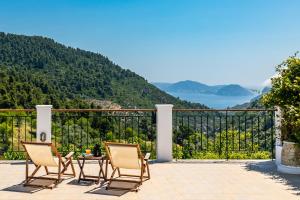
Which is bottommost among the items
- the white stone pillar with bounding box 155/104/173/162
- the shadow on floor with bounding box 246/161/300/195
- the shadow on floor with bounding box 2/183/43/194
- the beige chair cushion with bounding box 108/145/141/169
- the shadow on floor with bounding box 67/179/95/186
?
the shadow on floor with bounding box 2/183/43/194

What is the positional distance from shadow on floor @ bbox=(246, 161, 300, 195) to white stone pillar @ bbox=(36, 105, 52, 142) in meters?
4.06

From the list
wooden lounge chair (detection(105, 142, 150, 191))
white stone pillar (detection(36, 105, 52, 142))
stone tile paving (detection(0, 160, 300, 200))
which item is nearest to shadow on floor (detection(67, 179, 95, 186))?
stone tile paving (detection(0, 160, 300, 200))

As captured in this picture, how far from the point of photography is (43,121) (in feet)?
29.1

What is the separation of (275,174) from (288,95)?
5.01 ft

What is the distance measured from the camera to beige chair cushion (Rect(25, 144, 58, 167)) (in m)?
6.23

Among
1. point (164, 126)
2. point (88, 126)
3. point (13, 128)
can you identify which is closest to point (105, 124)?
point (88, 126)

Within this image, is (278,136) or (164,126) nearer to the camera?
(278,136)

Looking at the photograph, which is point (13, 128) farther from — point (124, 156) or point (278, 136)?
point (124, 156)

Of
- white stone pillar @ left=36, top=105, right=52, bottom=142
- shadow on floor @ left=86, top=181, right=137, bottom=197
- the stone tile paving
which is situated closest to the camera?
the stone tile paving

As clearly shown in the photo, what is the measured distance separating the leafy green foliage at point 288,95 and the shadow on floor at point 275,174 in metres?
0.63

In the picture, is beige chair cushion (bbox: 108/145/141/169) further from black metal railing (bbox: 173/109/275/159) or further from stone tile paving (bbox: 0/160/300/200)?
black metal railing (bbox: 173/109/275/159)

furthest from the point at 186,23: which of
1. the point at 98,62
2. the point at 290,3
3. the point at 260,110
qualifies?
the point at 260,110

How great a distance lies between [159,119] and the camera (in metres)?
8.93

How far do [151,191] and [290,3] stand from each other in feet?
45.4
